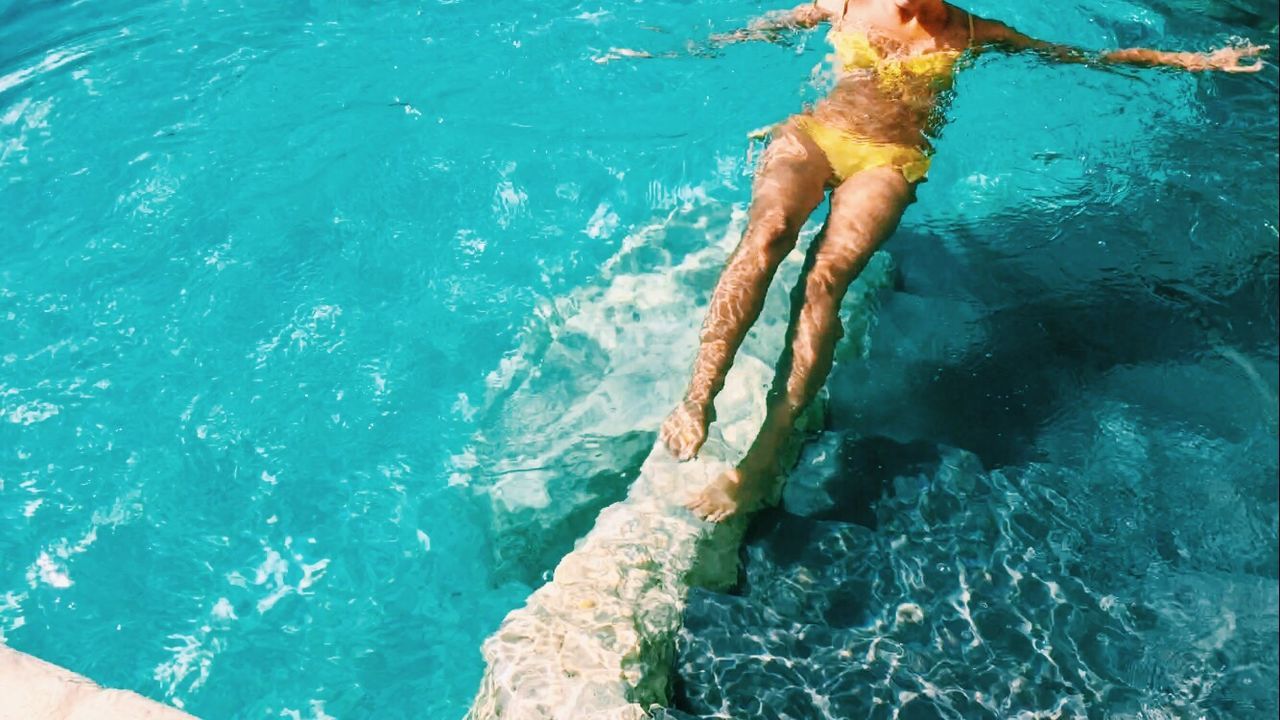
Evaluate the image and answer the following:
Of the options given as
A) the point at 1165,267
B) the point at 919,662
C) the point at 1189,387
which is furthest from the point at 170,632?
the point at 1165,267

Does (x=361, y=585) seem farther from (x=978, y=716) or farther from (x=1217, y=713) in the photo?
(x=1217, y=713)

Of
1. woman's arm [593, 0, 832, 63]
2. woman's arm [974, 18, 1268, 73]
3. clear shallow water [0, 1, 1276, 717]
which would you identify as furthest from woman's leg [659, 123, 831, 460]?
woman's arm [974, 18, 1268, 73]

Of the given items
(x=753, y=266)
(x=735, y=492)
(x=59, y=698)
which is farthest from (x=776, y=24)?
(x=59, y=698)

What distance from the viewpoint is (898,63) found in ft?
16.3

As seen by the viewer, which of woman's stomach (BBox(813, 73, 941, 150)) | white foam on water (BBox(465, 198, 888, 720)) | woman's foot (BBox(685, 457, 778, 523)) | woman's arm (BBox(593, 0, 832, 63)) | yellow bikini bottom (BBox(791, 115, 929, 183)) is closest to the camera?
white foam on water (BBox(465, 198, 888, 720))

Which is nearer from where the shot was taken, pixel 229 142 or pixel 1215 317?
pixel 1215 317

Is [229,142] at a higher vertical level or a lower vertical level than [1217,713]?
higher

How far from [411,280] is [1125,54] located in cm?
331

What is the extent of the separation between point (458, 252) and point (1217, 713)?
3543mm

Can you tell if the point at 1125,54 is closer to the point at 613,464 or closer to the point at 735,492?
the point at 735,492

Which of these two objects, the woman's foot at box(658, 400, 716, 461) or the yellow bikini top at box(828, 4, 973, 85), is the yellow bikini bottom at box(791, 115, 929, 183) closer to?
the yellow bikini top at box(828, 4, 973, 85)

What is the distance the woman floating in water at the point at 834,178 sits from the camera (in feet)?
12.7

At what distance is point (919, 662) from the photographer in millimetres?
3357

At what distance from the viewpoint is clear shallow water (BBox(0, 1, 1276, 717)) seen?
386 centimetres
